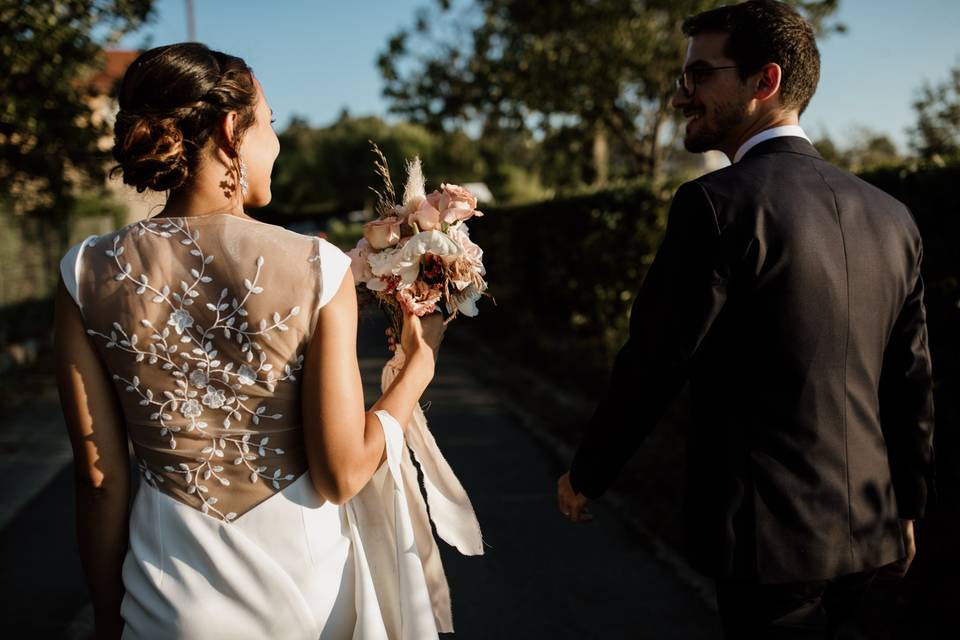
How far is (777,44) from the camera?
2.28 metres

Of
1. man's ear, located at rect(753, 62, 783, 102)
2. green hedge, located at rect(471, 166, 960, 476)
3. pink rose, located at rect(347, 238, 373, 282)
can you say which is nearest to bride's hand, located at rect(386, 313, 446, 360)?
pink rose, located at rect(347, 238, 373, 282)

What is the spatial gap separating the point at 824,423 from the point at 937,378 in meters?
2.68

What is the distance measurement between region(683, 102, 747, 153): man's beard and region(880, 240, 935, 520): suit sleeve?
660mm

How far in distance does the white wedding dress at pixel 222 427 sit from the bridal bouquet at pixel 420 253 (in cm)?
46

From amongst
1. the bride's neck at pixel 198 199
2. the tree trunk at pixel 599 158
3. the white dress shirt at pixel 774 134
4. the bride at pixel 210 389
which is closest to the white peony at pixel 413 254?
the bride at pixel 210 389

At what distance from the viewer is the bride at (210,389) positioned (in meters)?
1.81

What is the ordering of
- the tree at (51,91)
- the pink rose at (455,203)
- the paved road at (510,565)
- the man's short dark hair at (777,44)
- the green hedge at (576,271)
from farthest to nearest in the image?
the green hedge at (576,271) < the tree at (51,91) < the paved road at (510,565) < the pink rose at (455,203) < the man's short dark hair at (777,44)

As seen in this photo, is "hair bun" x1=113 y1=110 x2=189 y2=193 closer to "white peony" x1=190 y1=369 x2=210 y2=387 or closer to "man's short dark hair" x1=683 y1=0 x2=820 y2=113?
"white peony" x1=190 y1=369 x2=210 y2=387

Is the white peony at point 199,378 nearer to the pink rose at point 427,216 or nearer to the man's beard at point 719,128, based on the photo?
the pink rose at point 427,216

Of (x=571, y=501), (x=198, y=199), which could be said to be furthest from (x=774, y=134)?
(x=198, y=199)

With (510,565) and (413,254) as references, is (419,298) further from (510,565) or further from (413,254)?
(510,565)

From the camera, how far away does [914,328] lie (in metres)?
2.34

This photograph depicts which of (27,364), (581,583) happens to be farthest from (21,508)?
(27,364)

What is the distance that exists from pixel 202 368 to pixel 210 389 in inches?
2.2
